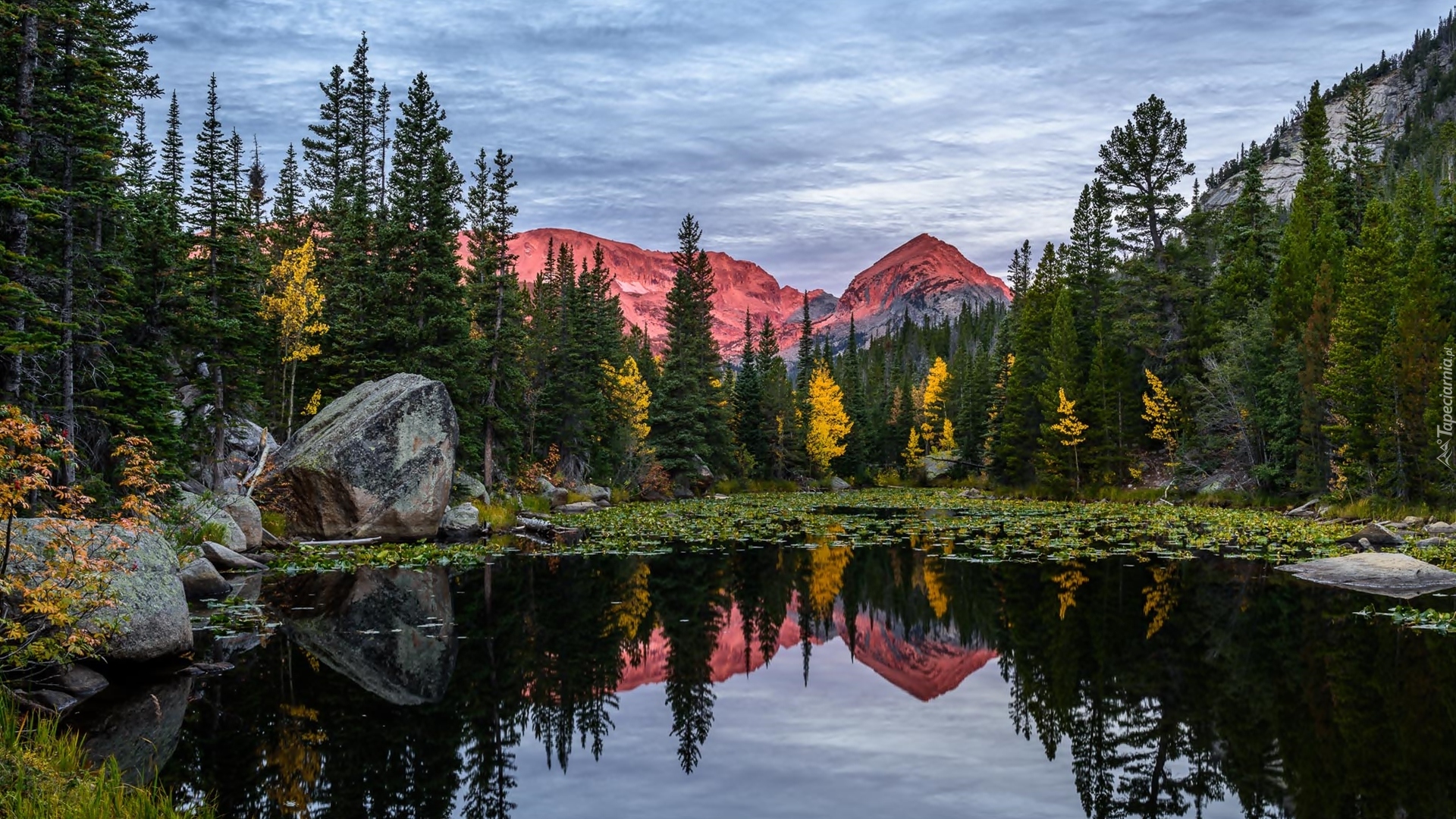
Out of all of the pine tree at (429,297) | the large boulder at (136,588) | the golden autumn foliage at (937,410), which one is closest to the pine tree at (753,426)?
the golden autumn foliage at (937,410)

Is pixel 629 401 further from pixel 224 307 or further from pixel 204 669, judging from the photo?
pixel 204 669

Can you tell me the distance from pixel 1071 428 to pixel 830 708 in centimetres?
4335

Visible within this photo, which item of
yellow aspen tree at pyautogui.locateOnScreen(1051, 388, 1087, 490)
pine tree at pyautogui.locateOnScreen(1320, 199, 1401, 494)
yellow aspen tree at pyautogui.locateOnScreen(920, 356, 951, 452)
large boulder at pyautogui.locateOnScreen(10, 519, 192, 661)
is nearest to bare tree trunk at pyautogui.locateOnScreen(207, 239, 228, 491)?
large boulder at pyautogui.locateOnScreen(10, 519, 192, 661)

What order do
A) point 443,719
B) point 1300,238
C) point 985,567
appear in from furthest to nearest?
point 1300,238, point 985,567, point 443,719

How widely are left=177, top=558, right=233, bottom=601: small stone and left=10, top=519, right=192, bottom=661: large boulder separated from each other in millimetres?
4589

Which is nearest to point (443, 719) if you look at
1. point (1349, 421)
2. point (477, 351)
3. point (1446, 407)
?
point (477, 351)

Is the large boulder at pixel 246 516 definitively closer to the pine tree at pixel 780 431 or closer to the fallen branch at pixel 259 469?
the fallen branch at pixel 259 469

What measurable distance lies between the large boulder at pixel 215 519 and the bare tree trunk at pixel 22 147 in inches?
206

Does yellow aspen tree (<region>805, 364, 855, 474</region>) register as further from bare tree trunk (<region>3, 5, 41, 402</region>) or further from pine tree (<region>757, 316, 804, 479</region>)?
bare tree trunk (<region>3, 5, 41, 402</region>)

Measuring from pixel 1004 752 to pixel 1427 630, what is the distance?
8775 mm

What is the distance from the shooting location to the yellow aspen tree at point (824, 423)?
71625mm

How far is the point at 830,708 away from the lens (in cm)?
1059

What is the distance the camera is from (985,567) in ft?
69.7

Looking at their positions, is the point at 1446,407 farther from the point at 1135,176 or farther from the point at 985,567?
the point at 1135,176
